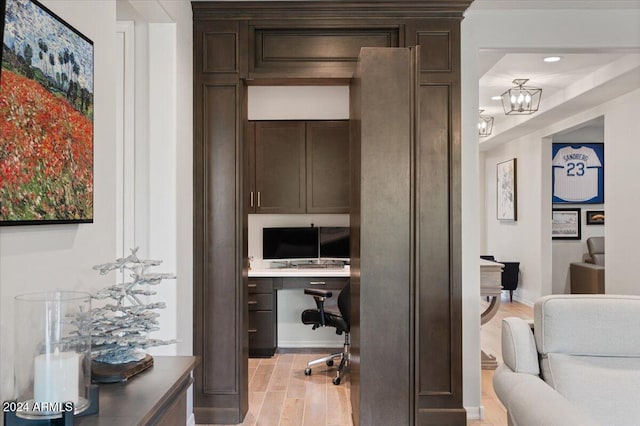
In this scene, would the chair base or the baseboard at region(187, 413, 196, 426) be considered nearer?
the baseboard at region(187, 413, 196, 426)

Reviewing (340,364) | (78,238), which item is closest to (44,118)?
(78,238)

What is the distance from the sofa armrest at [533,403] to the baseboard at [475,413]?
1319mm

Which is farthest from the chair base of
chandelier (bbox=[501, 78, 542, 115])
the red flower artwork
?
chandelier (bbox=[501, 78, 542, 115])

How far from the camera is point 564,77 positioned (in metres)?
5.01

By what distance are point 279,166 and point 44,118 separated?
11.6 feet

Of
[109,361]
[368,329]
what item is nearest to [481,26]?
[368,329]

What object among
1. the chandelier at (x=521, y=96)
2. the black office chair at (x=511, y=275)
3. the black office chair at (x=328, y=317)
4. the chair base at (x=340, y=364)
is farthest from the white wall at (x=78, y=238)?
the black office chair at (x=511, y=275)

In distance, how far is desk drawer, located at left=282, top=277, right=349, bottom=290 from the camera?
4.61 metres

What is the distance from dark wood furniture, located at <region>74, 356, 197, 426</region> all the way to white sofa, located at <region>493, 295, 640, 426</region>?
1126mm

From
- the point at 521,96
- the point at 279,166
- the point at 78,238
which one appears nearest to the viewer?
the point at 78,238

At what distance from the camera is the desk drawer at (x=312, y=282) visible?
4.61 metres

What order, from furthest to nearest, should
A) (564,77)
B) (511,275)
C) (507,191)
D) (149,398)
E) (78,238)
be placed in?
(507,191), (511,275), (564,77), (78,238), (149,398)

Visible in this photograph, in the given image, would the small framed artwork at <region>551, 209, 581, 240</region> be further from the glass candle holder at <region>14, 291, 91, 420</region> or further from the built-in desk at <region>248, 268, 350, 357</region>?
the glass candle holder at <region>14, 291, 91, 420</region>

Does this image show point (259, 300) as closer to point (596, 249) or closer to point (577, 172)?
point (596, 249)
